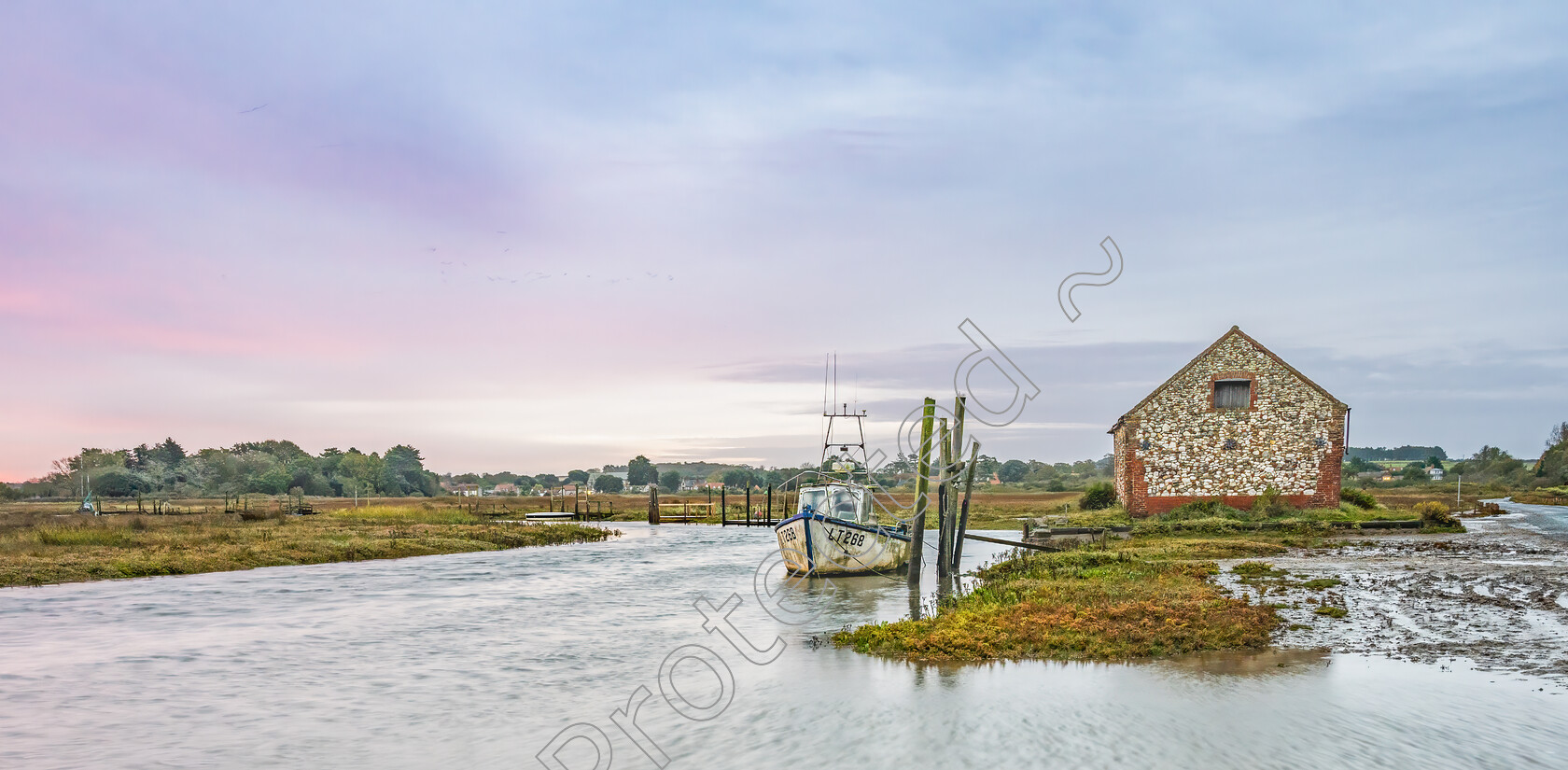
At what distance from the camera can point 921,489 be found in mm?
23391

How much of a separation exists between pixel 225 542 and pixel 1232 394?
42.1 m

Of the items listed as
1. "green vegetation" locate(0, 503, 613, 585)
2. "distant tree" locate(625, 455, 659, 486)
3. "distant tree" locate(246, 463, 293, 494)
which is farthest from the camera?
"distant tree" locate(625, 455, 659, 486)

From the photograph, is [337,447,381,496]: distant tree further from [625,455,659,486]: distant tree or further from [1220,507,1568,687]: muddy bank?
[1220,507,1568,687]: muddy bank

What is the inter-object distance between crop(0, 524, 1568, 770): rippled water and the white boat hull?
3.98m

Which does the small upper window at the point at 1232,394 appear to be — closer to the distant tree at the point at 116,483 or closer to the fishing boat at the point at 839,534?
the fishing boat at the point at 839,534

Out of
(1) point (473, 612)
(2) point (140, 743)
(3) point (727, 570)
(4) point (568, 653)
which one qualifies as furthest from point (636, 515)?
(2) point (140, 743)

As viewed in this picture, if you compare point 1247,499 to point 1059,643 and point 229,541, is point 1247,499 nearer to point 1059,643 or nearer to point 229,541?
point 1059,643

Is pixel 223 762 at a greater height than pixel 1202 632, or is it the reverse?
pixel 1202 632

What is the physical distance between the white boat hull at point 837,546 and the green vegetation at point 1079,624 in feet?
21.3

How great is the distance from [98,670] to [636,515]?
6707 centimetres

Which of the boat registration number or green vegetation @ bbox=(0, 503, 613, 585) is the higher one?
the boat registration number

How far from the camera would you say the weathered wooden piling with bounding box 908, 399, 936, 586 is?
Result: 898 inches

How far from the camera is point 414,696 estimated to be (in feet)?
49.9

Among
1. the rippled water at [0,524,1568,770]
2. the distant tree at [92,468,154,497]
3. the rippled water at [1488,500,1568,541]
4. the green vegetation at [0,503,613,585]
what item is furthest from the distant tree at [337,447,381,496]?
the rippled water at [1488,500,1568,541]
